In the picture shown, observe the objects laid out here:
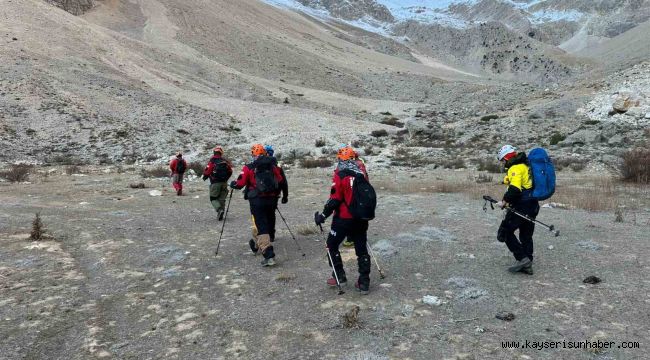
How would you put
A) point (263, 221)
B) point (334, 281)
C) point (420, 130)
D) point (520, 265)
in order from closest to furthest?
point (334, 281) < point (520, 265) < point (263, 221) < point (420, 130)

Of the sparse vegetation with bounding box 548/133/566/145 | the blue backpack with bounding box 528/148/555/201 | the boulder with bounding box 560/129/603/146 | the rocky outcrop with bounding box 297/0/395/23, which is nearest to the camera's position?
the blue backpack with bounding box 528/148/555/201

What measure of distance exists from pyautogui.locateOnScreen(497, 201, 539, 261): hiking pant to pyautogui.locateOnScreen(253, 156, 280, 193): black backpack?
3735mm

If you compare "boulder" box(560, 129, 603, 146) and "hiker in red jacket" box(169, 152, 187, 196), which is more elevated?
"boulder" box(560, 129, 603, 146)

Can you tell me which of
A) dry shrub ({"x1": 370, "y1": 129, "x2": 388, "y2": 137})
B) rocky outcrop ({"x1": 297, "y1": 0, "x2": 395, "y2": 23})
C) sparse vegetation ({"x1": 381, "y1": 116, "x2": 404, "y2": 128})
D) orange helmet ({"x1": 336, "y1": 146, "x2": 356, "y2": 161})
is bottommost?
orange helmet ({"x1": 336, "y1": 146, "x2": 356, "y2": 161})

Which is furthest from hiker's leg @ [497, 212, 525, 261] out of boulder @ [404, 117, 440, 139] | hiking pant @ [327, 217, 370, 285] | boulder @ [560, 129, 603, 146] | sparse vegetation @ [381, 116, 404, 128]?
sparse vegetation @ [381, 116, 404, 128]

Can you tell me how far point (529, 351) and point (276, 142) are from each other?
93.4 feet

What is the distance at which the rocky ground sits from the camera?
16.5 feet

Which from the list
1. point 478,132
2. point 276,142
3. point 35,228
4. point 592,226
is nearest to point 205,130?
point 276,142

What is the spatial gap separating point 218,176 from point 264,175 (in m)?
4.20

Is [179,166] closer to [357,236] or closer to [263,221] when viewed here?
[263,221]

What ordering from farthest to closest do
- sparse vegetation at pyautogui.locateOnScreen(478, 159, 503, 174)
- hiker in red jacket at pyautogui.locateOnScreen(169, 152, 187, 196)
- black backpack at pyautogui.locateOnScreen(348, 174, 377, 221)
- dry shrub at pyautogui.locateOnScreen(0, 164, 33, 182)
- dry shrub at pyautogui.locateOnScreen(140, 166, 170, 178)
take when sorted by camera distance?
dry shrub at pyautogui.locateOnScreen(140, 166, 170, 178) < sparse vegetation at pyautogui.locateOnScreen(478, 159, 503, 174) < dry shrub at pyautogui.locateOnScreen(0, 164, 33, 182) < hiker in red jacket at pyautogui.locateOnScreen(169, 152, 187, 196) < black backpack at pyautogui.locateOnScreen(348, 174, 377, 221)

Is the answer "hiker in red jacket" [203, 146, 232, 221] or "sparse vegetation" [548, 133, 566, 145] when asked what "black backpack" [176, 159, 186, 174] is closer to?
"hiker in red jacket" [203, 146, 232, 221]

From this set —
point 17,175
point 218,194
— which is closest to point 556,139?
point 218,194

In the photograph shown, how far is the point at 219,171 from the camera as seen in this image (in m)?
11.6
